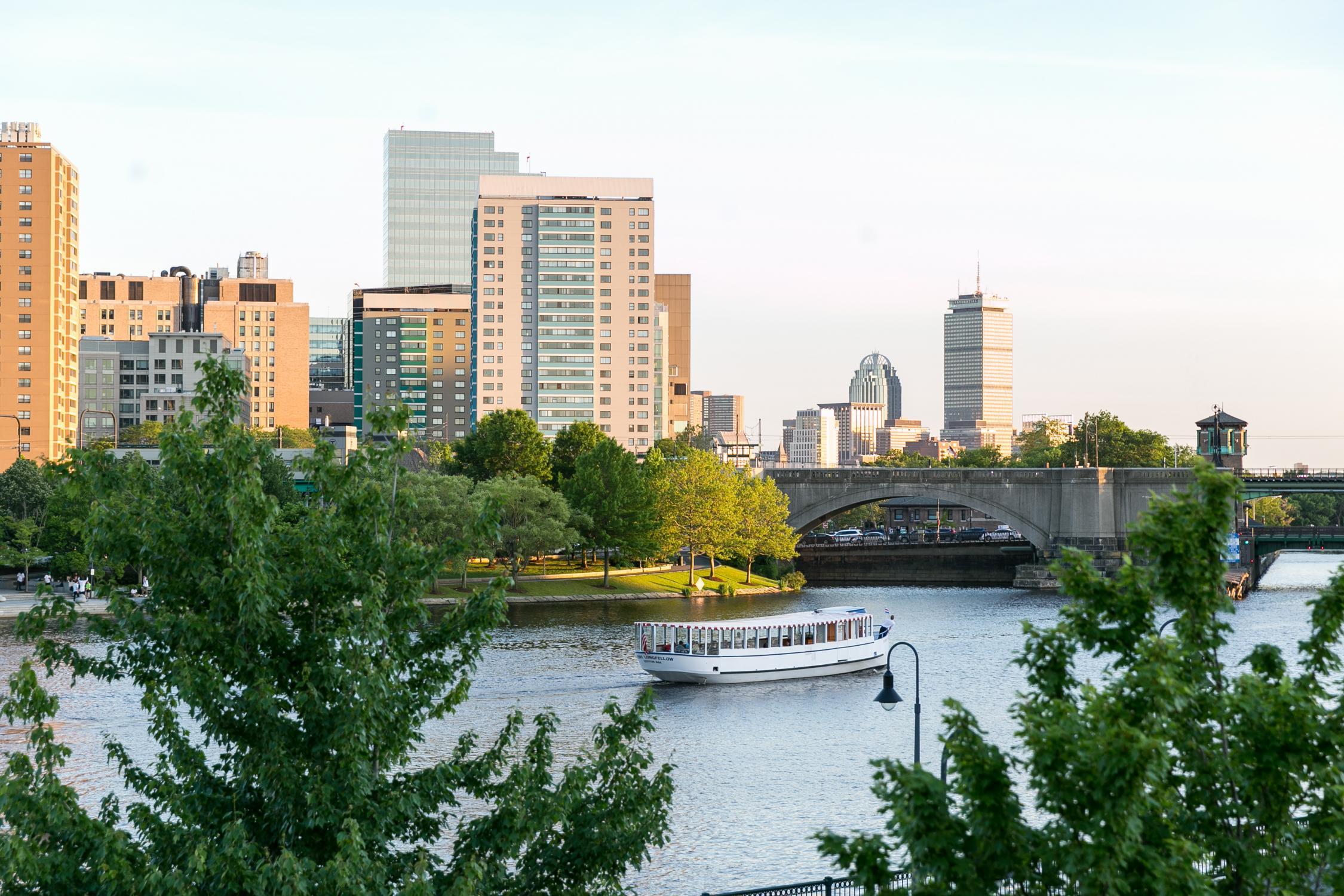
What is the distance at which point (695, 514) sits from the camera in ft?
359

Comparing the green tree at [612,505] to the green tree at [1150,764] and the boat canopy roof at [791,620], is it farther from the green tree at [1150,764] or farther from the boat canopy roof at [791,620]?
the green tree at [1150,764]

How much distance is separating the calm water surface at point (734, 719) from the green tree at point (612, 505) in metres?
12.6

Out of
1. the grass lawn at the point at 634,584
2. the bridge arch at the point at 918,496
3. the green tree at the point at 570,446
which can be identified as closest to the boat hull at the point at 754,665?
the grass lawn at the point at 634,584

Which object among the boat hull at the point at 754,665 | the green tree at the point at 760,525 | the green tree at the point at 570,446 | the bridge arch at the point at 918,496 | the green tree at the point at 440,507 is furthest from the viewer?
the bridge arch at the point at 918,496

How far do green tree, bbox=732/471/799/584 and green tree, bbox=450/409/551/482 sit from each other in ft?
52.6

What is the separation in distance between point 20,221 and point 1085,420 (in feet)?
404

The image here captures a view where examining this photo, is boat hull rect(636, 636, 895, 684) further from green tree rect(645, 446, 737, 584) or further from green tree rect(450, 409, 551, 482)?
green tree rect(450, 409, 551, 482)

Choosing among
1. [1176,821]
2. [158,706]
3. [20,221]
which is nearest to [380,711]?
[158,706]

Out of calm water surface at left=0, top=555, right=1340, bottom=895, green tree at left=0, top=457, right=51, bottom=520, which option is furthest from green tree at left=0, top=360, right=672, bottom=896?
green tree at left=0, top=457, right=51, bottom=520

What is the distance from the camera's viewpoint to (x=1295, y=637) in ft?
255

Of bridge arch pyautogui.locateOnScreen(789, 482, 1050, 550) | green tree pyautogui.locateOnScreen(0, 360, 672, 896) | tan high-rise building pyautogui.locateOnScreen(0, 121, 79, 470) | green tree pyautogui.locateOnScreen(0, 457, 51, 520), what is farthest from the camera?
tan high-rise building pyautogui.locateOnScreen(0, 121, 79, 470)

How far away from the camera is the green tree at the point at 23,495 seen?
106188 millimetres

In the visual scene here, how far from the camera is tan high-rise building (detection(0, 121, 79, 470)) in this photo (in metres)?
156

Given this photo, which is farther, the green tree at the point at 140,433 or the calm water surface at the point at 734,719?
the green tree at the point at 140,433
